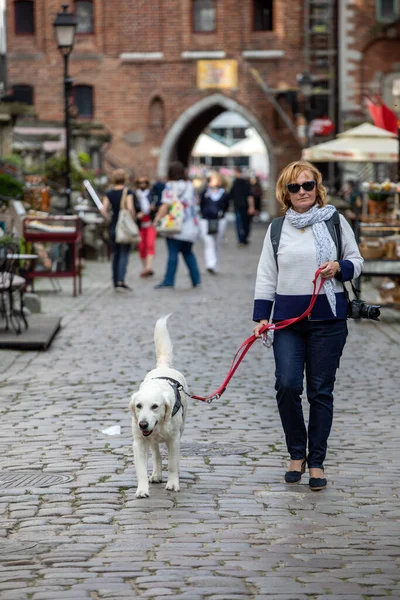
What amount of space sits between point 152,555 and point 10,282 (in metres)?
7.64

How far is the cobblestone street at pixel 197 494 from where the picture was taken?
5137 millimetres

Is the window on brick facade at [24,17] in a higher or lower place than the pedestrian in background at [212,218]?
higher

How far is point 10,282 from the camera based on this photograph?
12.8 m

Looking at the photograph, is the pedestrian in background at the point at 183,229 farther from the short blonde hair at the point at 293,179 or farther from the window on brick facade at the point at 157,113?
the window on brick facade at the point at 157,113

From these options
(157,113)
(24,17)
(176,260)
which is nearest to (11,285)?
(176,260)

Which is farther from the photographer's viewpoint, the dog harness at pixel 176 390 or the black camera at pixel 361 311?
the black camera at pixel 361 311

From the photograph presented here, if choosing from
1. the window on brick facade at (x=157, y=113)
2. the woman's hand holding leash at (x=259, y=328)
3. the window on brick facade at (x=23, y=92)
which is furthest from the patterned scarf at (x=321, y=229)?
the window on brick facade at (x=157, y=113)

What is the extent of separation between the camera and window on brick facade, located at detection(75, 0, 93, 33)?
48.8m

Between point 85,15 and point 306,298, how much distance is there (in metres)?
43.6

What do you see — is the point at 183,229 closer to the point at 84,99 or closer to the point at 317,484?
the point at 317,484

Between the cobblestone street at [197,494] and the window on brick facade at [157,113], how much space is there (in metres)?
36.7

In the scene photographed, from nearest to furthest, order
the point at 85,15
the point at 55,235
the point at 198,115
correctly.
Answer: the point at 55,235 < the point at 85,15 < the point at 198,115

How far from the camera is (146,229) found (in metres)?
23.0

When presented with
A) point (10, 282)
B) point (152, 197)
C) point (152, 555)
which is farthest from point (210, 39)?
point (152, 555)
